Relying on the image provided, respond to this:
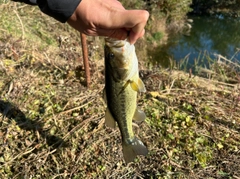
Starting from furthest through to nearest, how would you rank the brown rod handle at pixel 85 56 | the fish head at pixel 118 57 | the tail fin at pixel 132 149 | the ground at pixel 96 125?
the brown rod handle at pixel 85 56, the ground at pixel 96 125, the tail fin at pixel 132 149, the fish head at pixel 118 57

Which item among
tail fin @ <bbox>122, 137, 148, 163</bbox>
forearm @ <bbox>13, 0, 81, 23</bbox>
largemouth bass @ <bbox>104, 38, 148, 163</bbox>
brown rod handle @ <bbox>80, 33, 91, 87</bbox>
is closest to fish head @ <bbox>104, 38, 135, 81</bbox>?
largemouth bass @ <bbox>104, 38, 148, 163</bbox>

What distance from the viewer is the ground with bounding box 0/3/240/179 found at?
2.98 m

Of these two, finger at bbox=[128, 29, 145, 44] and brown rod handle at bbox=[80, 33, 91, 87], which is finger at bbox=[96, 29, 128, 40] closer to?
finger at bbox=[128, 29, 145, 44]

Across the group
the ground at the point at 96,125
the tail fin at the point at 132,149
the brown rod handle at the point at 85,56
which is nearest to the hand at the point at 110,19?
the tail fin at the point at 132,149

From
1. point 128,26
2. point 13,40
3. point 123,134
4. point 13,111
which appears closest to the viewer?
point 128,26

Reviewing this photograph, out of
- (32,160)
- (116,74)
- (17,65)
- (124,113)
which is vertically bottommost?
(32,160)

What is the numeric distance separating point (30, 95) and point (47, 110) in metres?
0.42

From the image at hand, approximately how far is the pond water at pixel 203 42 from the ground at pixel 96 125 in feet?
22.9

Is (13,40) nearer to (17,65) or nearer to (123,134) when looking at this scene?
(17,65)

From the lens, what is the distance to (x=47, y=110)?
11.8 ft

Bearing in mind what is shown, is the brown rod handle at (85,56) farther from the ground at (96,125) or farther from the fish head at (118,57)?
the fish head at (118,57)

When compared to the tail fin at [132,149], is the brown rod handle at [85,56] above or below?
above

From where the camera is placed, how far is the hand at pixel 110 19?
4.83ft

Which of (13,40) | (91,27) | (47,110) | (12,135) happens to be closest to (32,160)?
(12,135)
